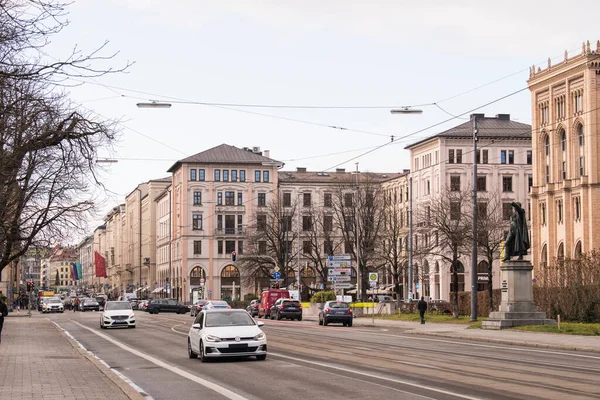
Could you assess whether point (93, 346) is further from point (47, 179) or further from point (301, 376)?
point (301, 376)

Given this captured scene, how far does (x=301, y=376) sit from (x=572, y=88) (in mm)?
72434

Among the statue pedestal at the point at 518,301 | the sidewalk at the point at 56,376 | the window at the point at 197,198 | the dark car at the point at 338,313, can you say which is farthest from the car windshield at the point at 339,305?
the window at the point at 197,198

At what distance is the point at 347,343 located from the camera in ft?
103

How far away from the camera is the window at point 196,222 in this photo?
404 ft

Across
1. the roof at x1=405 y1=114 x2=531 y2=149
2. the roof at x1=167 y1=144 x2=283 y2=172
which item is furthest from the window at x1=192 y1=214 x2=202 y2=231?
the roof at x1=405 y1=114 x2=531 y2=149

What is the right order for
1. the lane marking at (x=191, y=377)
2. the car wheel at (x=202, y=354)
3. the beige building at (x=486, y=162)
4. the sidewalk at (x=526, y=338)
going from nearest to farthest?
1. the lane marking at (x=191, y=377)
2. the car wheel at (x=202, y=354)
3. the sidewalk at (x=526, y=338)
4. the beige building at (x=486, y=162)

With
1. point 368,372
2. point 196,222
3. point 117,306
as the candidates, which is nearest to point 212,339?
point 368,372

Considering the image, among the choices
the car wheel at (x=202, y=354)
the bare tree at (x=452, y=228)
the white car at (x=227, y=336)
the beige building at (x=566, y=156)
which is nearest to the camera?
the white car at (x=227, y=336)

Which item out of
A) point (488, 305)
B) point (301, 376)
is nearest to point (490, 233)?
point (488, 305)

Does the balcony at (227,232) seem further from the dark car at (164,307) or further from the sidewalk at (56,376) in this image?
the sidewalk at (56,376)

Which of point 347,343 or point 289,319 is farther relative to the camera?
point 289,319

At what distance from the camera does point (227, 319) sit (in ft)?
76.1

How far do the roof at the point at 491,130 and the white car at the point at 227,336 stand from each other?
82.4 meters

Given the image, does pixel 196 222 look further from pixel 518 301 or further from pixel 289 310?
pixel 518 301
